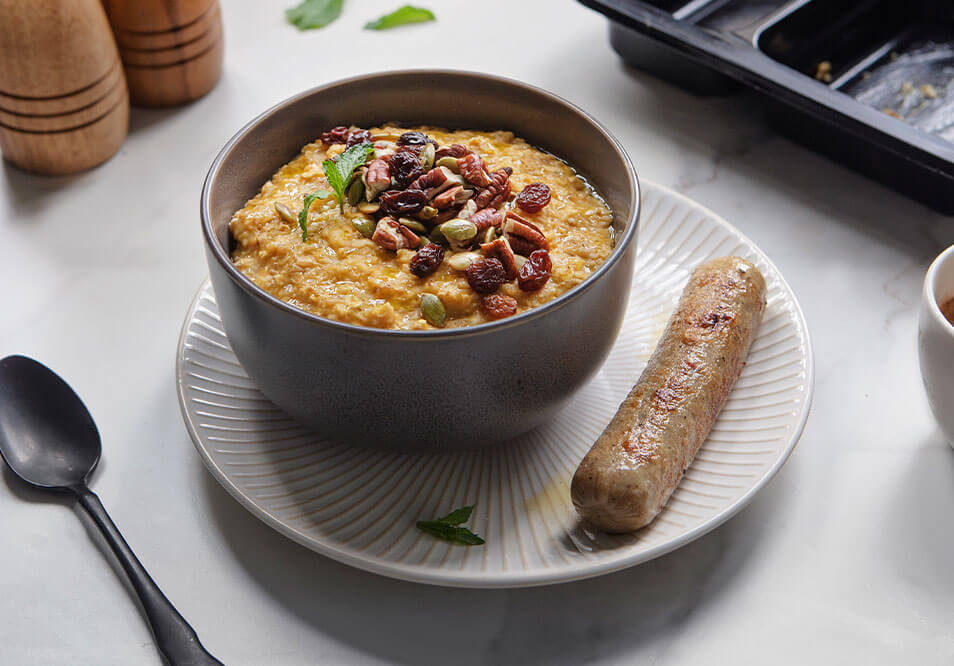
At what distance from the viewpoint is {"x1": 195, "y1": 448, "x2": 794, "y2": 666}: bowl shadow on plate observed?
193 centimetres

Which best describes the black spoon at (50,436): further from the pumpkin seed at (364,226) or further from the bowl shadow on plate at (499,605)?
the pumpkin seed at (364,226)

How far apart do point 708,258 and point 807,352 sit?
429 mm

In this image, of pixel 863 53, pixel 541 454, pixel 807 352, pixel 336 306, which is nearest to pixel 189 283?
pixel 336 306

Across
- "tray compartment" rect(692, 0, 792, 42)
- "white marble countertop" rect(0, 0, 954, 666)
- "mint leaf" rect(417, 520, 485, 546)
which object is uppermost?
"tray compartment" rect(692, 0, 792, 42)

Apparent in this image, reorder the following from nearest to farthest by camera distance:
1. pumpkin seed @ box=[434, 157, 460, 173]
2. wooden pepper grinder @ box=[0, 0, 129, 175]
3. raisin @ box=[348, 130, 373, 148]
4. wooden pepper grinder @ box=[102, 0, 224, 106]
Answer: pumpkin seed @ box=[434, 157, 460, 173] < raisin @ box=[348, 130, 373, 148] < wooden pepper grinder @ box=[0, 0, 129, 175] < wooden pepper grinder @ box=[102, 0, 224, 106]

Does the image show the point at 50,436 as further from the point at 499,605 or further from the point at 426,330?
the point at 499,605

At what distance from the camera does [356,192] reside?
224cm

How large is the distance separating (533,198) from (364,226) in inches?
15.2

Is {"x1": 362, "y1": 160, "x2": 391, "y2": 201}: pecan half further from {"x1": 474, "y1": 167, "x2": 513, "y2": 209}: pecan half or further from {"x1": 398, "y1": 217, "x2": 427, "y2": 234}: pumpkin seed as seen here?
{"x1": 474, "y1": 167, "x2": 513, "y2": 209}: pecan half

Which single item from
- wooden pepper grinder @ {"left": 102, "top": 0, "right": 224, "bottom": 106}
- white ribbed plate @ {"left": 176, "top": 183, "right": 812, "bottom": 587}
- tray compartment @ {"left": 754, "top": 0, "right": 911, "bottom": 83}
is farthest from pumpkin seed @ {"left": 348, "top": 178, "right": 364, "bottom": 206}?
tray compartment @ {"left": 754, "top": 0, "right": 911, "bottom": 83}

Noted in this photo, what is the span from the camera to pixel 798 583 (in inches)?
80.9

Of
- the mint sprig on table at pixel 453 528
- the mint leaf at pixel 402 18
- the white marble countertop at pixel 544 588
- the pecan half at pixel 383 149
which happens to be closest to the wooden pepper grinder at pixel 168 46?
the white marble countertop at pixel 544 588

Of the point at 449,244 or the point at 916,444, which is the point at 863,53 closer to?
the point at 916,444

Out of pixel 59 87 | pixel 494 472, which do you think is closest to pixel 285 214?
pixel 494 472
